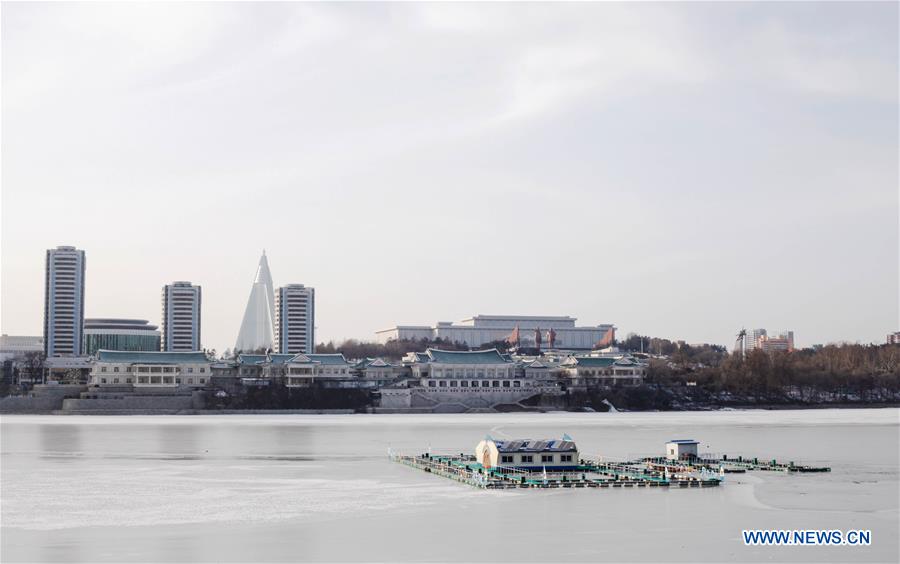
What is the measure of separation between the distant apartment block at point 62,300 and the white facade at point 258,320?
29.4m

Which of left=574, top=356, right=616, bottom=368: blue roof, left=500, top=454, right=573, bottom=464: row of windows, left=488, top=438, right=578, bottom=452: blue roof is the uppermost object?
left=574, top=356, right=616, bottom=368: blue roof

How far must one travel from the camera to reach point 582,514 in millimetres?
24188

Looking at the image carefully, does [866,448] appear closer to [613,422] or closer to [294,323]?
[613,422]

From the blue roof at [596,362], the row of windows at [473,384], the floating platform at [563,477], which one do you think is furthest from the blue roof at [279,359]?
the floating platform at [563,477]

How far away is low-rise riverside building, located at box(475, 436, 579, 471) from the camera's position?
33344 mm

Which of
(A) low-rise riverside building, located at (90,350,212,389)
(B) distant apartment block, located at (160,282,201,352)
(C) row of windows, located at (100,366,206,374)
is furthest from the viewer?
(B) distant apartment block, located at (160,282,201,352)

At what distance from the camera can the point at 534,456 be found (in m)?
33.6

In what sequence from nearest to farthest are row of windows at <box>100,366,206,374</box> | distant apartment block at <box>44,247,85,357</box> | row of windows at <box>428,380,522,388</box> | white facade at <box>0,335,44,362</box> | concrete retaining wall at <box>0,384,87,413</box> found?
concrete retaining wall at <box>0,384,87,413</box>, row of windows at <box>100,366,206,374</box>, row of windows at <box>428,380,522,388</box>, distant apartment block at <box>44,247,85,357</box>, white facade at <box>0,335,44,362</box>

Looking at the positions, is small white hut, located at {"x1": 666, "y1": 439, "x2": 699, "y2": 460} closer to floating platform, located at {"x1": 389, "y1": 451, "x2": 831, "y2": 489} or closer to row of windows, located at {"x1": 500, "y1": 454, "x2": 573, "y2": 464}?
floating platform, located at {"x1": 389, "y1": 451, "x2": 831, "y2": 489}

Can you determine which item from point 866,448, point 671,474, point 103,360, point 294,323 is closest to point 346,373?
point 103,360

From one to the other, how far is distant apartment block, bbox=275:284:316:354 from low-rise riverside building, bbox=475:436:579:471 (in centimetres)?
10740

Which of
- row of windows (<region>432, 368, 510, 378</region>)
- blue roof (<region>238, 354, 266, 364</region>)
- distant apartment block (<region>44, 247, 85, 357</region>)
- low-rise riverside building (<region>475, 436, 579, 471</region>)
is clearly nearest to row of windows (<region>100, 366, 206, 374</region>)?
blue roof (<region>238, 354, 266, 364</region>)

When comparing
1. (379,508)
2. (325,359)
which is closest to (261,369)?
(325,359)

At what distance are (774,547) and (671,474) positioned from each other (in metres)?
12.1
